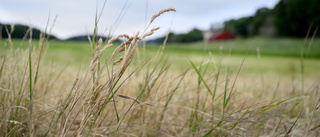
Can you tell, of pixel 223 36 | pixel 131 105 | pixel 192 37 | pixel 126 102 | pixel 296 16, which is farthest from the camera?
pixel 192 37

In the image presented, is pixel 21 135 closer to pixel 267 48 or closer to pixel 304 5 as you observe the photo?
pixel 267 48

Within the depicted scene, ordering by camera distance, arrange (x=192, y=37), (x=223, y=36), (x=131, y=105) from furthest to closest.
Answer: (x=192, y=37)
(x=223, y=36)
(x=131, y=105)

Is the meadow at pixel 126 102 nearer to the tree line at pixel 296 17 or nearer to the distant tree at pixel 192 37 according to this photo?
the tree line at pixel 296 17

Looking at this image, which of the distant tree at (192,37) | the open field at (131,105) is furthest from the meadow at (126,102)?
the distant tree at (192,37)

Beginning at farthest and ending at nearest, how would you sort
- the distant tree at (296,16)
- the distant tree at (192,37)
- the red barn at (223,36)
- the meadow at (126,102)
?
the distant tree at (192,37) → the red barn at (223,36) → the distant tree at (296,16) → the meadow at (126,102)

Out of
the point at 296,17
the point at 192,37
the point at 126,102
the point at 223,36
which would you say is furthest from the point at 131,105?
the point at 192,37

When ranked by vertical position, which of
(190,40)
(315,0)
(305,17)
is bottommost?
(190,40)

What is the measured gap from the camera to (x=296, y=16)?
2912 centimetres

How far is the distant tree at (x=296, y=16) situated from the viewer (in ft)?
89.0

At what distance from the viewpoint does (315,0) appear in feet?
87.8

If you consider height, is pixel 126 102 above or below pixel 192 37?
above

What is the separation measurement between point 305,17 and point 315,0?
7.71 feet

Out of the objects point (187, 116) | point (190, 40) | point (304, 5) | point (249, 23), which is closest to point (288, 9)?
point (304, 5)

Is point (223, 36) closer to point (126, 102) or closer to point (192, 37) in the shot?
point (192, 37)
